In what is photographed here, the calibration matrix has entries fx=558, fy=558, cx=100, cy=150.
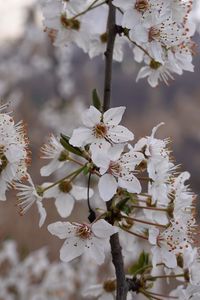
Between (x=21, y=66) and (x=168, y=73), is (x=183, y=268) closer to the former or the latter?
(x=168, y=73)

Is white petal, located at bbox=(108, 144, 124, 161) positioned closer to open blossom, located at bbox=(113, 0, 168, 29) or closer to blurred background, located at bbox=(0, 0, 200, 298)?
open blossom, located at bbox=(113, 0, 168, 29)

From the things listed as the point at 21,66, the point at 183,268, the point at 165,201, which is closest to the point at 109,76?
the point at 165,201

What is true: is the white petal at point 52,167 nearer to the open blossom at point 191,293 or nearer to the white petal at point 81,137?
the white petal at point 81,137

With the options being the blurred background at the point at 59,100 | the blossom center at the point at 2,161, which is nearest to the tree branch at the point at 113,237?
the blossom center at the point at 2,161

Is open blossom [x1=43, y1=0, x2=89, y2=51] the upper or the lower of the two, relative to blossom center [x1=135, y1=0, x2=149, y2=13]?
upper

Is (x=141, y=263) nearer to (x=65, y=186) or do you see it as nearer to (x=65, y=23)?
(x=65, y=186)

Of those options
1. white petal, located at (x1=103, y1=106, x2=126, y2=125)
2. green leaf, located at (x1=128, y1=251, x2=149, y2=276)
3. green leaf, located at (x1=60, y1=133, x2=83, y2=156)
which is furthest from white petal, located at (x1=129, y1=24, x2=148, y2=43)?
green leaf, located at (x1=128, y1=251, x2=149, y2=276)
